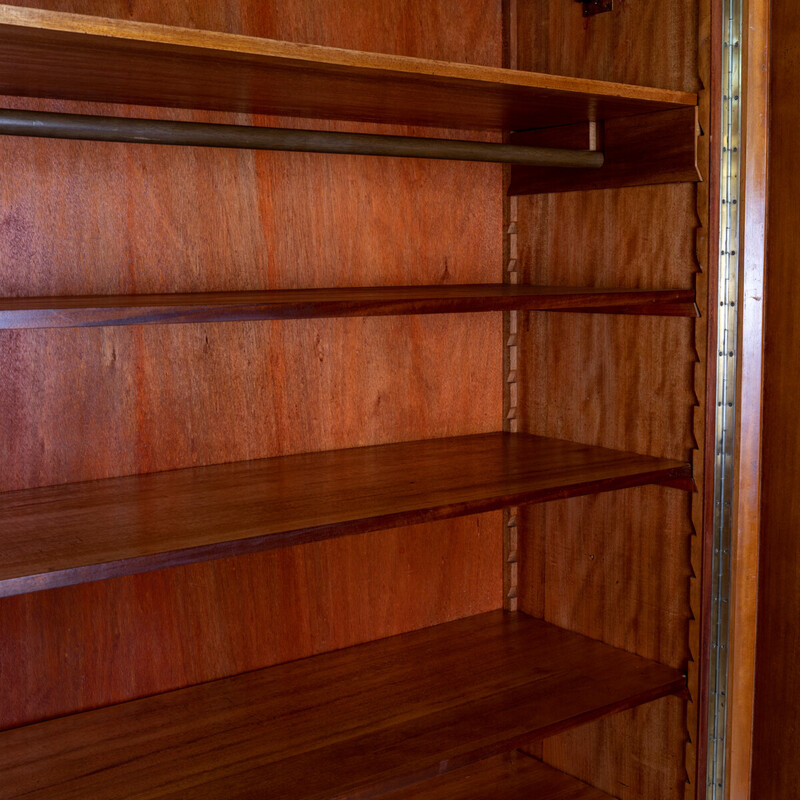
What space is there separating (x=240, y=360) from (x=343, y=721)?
0.62m

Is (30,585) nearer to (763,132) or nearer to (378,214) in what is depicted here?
(378,214)

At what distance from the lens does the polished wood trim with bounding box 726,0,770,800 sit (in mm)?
1662

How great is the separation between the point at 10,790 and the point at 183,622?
0.39 metres

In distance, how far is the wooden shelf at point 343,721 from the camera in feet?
4.75

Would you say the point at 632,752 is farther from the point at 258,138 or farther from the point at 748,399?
the point at 258,138

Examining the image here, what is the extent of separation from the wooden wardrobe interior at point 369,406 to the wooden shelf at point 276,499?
0.03 metres

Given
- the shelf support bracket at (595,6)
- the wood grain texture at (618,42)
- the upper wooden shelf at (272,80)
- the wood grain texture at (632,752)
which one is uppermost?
the shelf support bracket at (595,6)

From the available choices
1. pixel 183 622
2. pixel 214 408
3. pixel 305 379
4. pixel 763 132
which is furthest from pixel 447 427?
pixel 763 132

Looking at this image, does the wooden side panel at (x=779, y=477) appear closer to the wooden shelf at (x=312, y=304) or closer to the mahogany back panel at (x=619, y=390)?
the mahogany back panel at (x=619, y=390)

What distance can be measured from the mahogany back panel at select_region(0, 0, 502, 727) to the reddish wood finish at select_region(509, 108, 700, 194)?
115 millimetres

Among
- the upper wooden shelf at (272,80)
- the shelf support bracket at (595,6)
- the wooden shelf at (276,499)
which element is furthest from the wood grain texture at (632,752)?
the shelf support bracket at (595,6)

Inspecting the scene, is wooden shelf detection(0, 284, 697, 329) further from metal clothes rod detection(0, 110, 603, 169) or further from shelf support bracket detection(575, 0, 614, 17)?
shelf support bracket detection(575, 0, 614, 17)

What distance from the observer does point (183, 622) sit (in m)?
1.72

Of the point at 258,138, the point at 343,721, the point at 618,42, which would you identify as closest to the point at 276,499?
the point at 343,721
